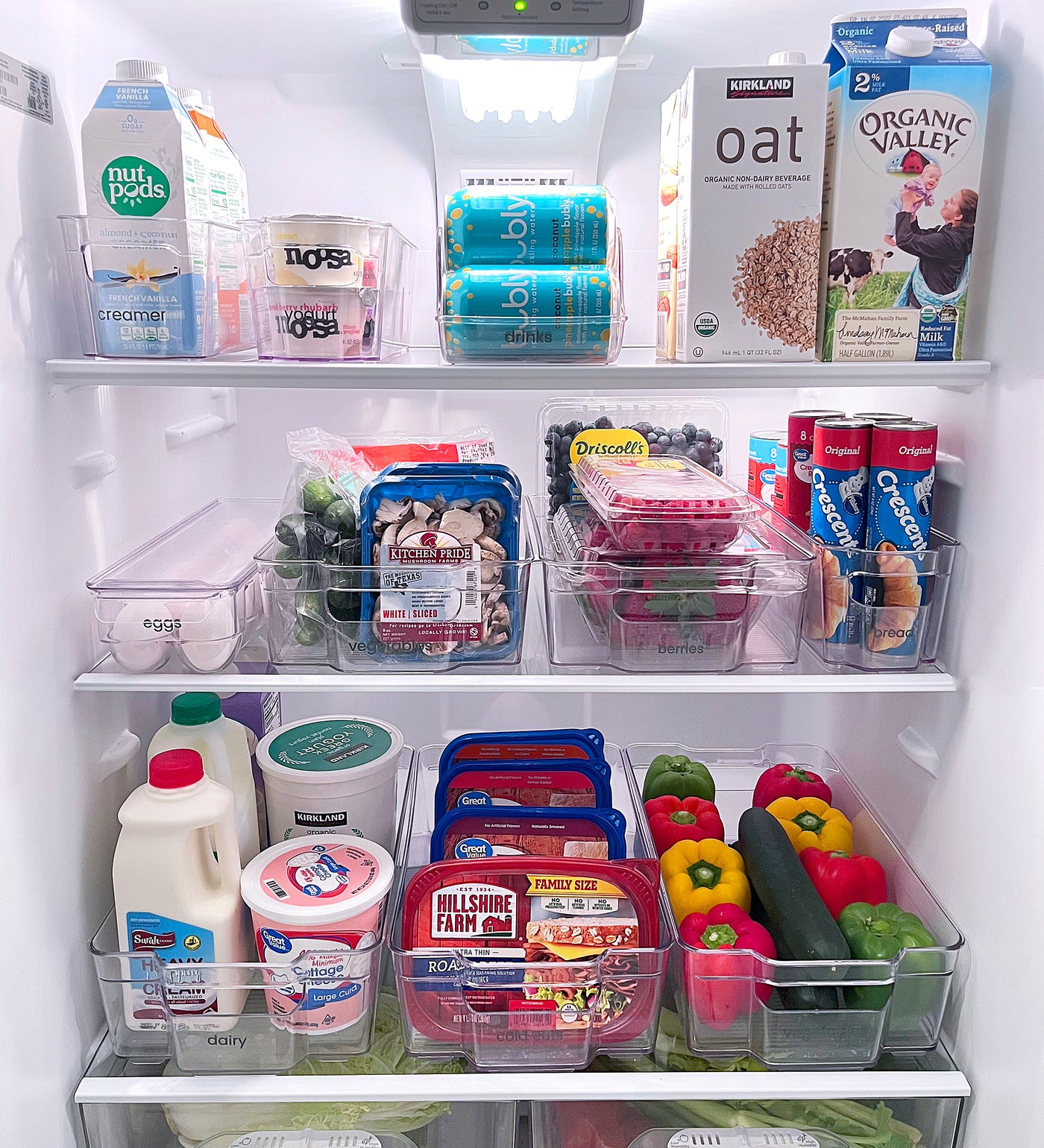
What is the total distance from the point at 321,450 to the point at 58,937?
791 mm

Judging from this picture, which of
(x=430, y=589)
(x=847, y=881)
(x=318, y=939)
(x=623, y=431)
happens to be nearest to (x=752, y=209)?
(x=623, y=431)

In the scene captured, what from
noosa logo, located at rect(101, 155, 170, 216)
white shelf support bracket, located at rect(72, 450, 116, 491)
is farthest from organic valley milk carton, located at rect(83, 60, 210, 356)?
white shelf support bracket, located at rect(72, 450, 116, 491)

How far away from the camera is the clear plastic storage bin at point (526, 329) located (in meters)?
1.29

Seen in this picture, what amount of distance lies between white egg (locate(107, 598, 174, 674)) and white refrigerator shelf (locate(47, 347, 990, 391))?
0.98 ft

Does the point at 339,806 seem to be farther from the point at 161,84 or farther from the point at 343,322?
the point at 161,84

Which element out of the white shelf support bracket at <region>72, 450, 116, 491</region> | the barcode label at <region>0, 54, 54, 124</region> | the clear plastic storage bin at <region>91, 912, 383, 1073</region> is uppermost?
the barcode label at <region>0, 54, 54, 124</region>

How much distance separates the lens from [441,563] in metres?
1.34

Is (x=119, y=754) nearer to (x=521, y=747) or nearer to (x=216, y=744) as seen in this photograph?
(x=216, y=744)

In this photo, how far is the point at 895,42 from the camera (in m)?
1.26

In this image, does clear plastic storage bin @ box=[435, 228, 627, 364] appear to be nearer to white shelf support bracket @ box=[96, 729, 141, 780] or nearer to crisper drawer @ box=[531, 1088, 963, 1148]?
white shelf support bracket @ box=[96, 729, 141, 780]

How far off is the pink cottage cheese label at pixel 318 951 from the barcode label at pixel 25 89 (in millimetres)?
1051

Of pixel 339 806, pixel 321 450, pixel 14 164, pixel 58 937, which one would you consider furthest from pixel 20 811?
pixel 14 164

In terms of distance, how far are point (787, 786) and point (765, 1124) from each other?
584 millimetres

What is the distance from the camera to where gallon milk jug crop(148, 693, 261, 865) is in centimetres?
146
